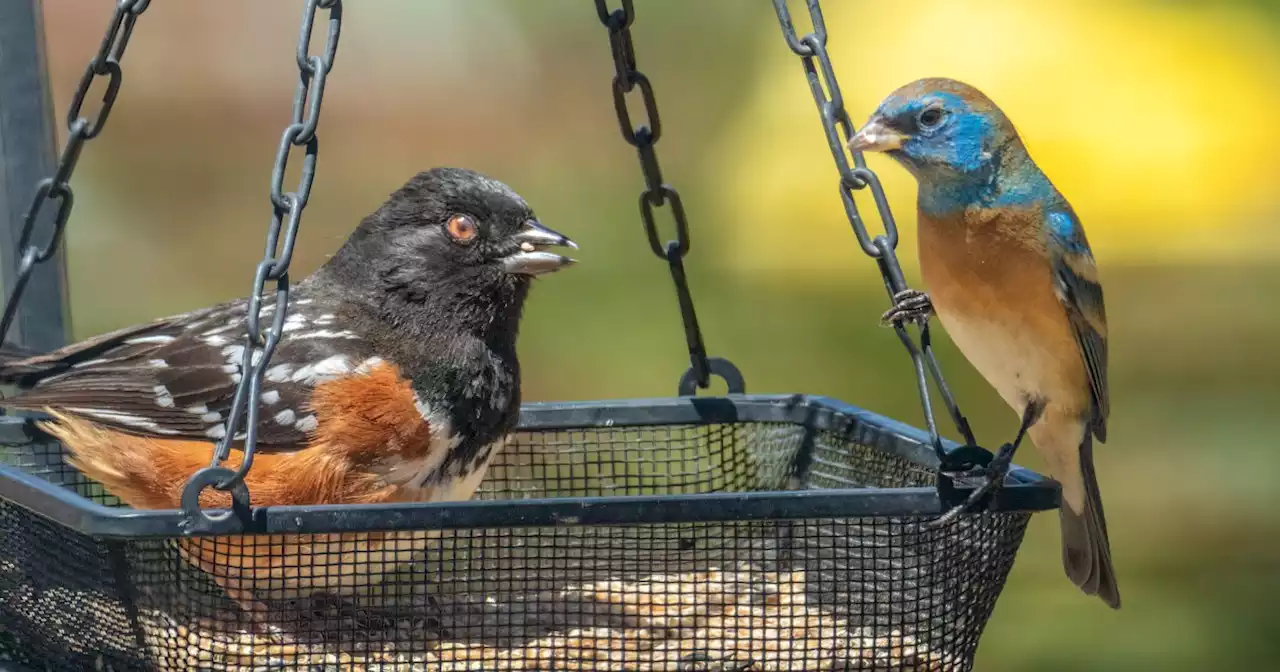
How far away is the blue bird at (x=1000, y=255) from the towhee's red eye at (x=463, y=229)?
94 cm

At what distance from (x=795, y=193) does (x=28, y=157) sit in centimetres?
348

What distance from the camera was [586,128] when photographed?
7914 millimetres

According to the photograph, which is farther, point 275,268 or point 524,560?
point 524,560

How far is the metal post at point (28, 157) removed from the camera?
308 cm

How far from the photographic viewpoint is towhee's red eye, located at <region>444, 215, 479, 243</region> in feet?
11.3

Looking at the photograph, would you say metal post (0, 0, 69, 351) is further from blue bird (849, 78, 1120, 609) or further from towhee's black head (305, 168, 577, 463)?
blue bird (849, 78, 1120, 609)

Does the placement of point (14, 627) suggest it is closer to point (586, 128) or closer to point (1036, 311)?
point (1036, 311)

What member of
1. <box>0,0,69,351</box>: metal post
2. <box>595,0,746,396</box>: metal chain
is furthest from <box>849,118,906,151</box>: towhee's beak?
<box>0,0,69,351</box>: metal post

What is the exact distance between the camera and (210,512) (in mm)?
2453

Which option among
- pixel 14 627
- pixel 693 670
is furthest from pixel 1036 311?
pixel 14 627

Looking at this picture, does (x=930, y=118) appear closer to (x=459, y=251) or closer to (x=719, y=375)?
(x=719, y=375)

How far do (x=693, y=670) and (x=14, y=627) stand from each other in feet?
4.84

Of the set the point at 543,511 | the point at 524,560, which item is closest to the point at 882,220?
the point at 543,511

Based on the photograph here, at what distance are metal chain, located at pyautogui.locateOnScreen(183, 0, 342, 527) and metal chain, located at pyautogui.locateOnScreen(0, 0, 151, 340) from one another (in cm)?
52
